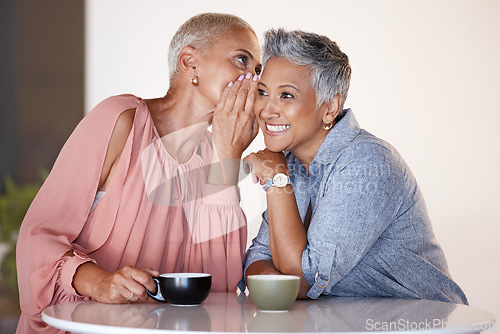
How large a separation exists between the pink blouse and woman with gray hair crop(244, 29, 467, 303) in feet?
0.42

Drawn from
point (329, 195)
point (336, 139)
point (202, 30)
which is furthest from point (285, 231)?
point (202, 30)

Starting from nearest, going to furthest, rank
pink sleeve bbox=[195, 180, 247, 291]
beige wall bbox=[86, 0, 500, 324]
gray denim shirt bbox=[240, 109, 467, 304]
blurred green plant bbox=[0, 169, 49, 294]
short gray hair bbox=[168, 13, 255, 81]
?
gray denim shirt bbox=[240, 109, 467, 304], pink sleeve bbox=[195, 180, 247, 291], short gray hair bbox=[168, 13, 255, 81], beige wall bbox=[86, 0, 500, 324], blurred green plant bbox=[0, 169, 49, 294]

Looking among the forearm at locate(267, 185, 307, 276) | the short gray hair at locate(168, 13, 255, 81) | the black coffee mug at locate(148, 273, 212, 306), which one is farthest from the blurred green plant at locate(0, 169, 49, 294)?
the black coffee mug at locate(148, 273, 212, 306)

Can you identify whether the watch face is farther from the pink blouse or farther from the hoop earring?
the hoop earring

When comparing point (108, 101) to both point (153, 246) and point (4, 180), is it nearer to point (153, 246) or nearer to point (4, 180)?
point (153, 246)

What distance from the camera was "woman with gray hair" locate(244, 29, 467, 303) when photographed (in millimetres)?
1390

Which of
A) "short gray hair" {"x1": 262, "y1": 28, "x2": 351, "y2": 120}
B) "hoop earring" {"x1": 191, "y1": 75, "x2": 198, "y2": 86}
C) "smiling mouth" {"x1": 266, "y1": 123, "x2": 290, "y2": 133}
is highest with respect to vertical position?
"short gray hair" {"x1": 262, "y1": 28, "x2": 351, "y2": 120}

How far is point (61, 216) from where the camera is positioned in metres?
1.50

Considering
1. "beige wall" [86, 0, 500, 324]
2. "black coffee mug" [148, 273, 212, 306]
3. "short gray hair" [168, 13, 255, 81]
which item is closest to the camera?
"black coffee mug" [148, 273, 212, 306]

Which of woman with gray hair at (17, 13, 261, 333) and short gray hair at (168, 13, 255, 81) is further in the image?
short gray hair at (168, 13, 255, 81)

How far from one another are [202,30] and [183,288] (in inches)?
35.0

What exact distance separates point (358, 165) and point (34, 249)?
793 mm

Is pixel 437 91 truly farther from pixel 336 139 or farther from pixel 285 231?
pixel 285 231

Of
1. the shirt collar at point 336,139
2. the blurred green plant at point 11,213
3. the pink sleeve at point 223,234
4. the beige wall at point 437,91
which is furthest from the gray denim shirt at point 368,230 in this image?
the blurred green plant at point 11,213
